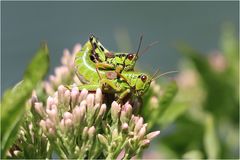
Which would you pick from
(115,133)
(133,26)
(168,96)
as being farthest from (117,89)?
(133,26)

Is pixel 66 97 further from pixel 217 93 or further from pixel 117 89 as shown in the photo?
pixel 217 93

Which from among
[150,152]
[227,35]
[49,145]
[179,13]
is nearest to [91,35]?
[49,145]

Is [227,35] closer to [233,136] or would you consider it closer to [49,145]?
[233,136]

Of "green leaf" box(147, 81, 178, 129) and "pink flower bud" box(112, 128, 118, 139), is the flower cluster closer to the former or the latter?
"pink flower bud" box(112, 128, 118, 139)

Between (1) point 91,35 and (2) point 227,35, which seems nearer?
(1) point 91,35

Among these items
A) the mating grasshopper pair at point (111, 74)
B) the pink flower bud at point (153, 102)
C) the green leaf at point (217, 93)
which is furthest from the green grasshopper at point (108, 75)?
the green leaf at point (217, 93)

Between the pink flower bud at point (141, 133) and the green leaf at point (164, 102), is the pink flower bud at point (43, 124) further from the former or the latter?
the green leaf at point (164, 102)
